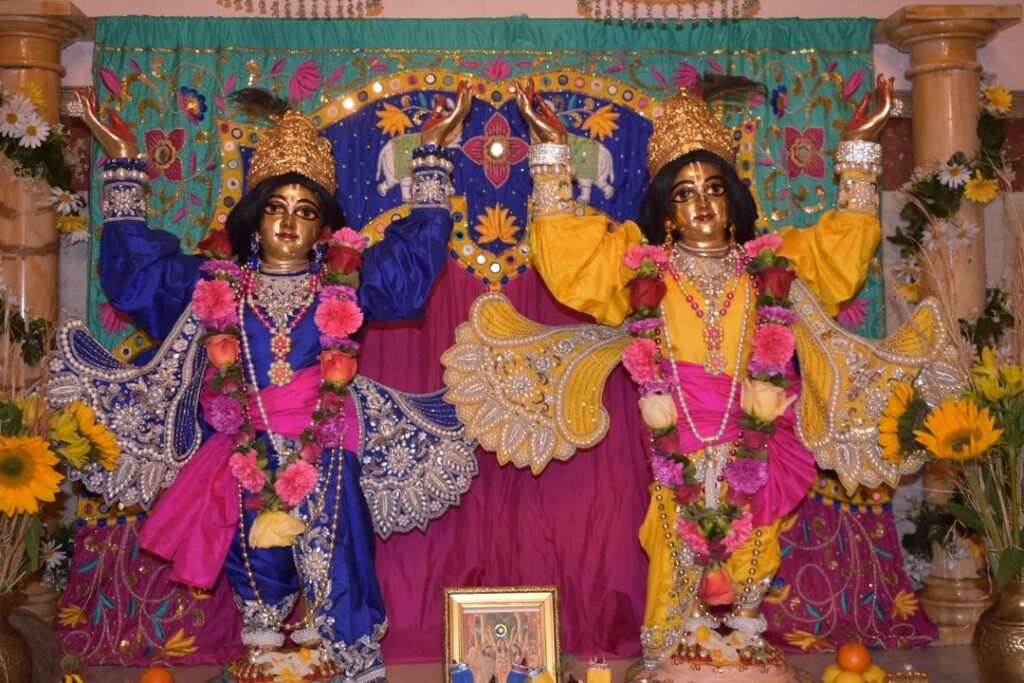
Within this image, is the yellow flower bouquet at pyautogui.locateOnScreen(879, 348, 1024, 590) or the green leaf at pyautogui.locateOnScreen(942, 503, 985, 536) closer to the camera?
the yellow flower bouquet at pyautogui.locateOnScreen(879, 348, 1024, 590)

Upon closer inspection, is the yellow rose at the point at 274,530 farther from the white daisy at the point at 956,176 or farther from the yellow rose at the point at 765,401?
the white daisy at the point at 956,176

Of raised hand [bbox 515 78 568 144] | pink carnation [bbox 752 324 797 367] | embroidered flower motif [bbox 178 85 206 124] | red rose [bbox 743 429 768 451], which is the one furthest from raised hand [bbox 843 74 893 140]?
embroidered flower motif [bbox 178 85 206 124]

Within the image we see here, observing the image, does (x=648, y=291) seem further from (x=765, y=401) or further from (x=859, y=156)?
(x=859, y=156)

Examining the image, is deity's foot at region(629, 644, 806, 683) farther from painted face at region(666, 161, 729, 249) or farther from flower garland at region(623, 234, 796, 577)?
painted face at region(666, 161, 729, 249)

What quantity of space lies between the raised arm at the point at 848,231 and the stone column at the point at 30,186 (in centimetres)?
289

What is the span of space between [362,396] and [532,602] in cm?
107

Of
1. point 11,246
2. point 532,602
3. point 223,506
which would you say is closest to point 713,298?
point 532,602

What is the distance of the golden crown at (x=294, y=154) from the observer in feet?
15.4

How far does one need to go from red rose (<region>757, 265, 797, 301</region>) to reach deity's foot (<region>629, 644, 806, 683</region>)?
1.23 m

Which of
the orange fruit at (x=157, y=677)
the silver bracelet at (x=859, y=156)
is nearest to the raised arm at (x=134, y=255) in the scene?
the orange fruit at (x=157, y=677)

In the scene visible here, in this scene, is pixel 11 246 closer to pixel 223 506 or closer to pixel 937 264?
pixel 223 506

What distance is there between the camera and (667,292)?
15.0 feet

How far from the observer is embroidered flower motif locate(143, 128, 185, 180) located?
518 centimetres

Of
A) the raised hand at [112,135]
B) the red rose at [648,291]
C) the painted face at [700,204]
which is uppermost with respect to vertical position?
the raised hand at [112,135]
